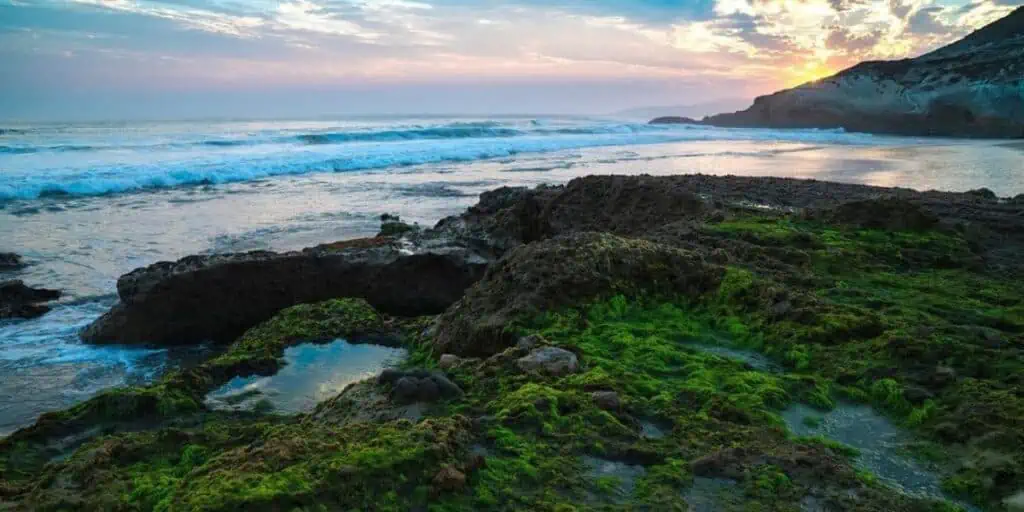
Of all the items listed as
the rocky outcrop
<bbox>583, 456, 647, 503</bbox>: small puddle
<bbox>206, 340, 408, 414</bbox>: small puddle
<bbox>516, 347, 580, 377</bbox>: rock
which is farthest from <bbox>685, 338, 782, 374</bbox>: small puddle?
<bbox>206, 340, 408, 414</bbox>: small puddle

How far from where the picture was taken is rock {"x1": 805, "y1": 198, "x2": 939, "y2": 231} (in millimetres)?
7223

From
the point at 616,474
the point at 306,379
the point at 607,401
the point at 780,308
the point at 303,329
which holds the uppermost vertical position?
the point at 780,308

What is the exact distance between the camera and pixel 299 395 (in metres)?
4.61

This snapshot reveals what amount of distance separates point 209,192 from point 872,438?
19.3m

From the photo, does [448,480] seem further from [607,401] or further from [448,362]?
[448,362]

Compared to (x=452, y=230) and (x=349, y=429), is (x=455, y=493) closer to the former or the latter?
(x=349, y=429)

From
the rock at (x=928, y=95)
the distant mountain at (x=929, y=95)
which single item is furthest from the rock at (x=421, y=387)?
the distant mountain at (x=929, y=95)

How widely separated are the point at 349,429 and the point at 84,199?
61.6 ft

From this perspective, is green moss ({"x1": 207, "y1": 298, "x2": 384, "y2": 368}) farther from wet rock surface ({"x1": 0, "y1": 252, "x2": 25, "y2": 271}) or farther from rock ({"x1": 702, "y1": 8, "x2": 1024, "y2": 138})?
rock ({"x1": 702, "y1": 8, "x2": 1024, "y2": 138})

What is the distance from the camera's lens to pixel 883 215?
7.43m

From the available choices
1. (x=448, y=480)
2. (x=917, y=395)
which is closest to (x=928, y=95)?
(x=917, y=395)

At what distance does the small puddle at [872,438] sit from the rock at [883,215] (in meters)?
4.28

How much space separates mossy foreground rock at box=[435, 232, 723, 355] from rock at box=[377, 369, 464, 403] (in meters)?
1.04

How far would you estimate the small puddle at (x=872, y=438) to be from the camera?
3.01 metres
